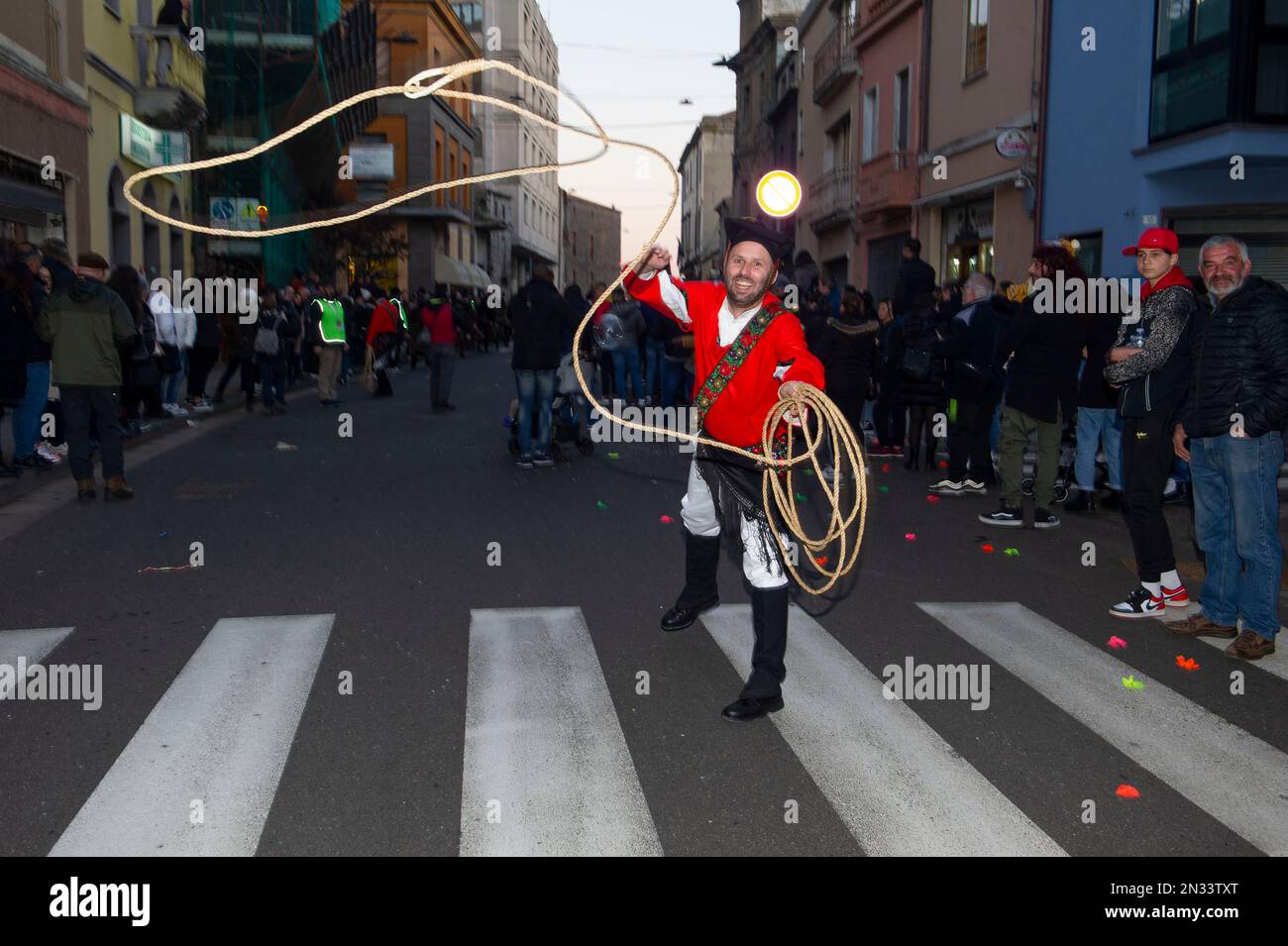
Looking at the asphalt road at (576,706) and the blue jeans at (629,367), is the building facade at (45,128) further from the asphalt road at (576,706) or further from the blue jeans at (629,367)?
the asphalt road at (576,706)

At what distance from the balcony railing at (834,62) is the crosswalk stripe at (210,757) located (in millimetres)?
26899

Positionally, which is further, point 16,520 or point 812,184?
point 812,184

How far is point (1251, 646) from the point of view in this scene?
5836 millimetres

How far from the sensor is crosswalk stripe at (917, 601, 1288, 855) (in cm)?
406

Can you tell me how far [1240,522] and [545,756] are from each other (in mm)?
3648

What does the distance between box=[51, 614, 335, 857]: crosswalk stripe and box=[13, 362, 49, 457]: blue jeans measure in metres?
6.24

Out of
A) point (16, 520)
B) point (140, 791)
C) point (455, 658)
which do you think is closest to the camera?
point (140, 791)

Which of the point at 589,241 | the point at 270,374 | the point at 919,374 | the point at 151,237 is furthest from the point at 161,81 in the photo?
the point at 589,241

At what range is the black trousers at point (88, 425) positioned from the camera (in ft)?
31.8
